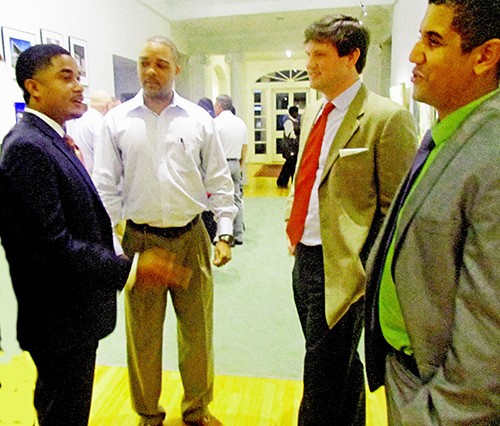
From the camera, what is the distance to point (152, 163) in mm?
1979

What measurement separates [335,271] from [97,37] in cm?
451

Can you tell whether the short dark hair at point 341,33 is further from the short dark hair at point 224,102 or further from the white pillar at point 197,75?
the white pillar at point 197,75

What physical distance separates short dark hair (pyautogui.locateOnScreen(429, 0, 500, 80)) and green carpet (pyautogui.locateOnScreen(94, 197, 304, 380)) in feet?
7.02

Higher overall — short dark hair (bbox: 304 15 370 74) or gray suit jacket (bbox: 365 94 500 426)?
short dark hair (bbox: 304 15 370 74)

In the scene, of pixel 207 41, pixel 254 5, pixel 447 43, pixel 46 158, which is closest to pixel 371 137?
pixel 447 43

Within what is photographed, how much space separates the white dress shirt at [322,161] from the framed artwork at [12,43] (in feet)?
8.92

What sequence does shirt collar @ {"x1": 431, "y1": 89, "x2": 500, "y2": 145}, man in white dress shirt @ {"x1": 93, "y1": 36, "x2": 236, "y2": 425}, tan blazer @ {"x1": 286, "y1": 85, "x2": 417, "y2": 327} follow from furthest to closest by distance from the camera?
Result: man in white dress shirt @ {"x1": 93, "y1": 36, "x2": 236, "y2": 425}
tan blazer @ {"x1": 286, "y1": 85, "x2": 417, "y2": 327}
shirt collar @ {"x1": 431, "y1": 89, "x2": 500, "y2": 145}

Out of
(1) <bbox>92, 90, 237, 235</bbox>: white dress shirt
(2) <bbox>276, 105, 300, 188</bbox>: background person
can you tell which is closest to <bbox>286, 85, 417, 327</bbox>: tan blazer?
(1) <bbox>92, 90, 237, 235</bbox>: white dress shirt

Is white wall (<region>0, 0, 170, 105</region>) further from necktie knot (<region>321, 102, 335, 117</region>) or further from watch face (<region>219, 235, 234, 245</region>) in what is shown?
necktie knot (<region>321, 102, 335, 117</region>)

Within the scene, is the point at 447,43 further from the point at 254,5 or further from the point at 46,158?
the point at 254,5

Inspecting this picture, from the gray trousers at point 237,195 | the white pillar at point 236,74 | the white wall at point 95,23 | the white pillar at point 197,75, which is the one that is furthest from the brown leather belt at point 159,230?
the white pillar at point 236,74

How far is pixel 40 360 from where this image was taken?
108 centimetres

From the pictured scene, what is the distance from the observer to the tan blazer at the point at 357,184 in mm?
1616

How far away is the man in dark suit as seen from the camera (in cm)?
118
